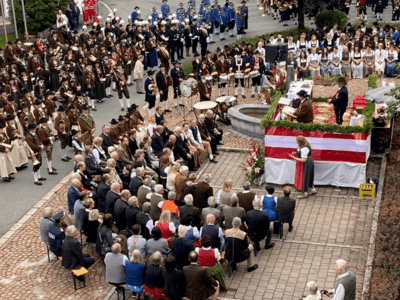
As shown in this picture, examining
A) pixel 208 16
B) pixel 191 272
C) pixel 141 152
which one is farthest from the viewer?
pixel 208 16

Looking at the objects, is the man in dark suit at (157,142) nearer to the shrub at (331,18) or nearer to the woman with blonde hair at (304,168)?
the woman with blonde hair at (304,168)

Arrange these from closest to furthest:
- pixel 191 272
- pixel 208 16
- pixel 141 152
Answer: pixel 191 272 < pixel 141 152 < pixel 208 16

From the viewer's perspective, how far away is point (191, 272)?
523 inches

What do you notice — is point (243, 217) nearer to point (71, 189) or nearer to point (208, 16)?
point (71, 189)

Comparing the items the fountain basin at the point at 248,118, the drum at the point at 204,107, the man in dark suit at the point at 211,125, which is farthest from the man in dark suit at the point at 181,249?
the drum at the point at 204,107

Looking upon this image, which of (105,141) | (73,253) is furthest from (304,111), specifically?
(73,253)

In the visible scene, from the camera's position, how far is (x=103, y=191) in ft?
55.2

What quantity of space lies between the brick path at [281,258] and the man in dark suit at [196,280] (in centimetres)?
137

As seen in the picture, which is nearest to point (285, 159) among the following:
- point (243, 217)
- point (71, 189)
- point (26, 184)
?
point (243, 217)

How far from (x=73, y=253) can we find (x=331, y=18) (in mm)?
25039

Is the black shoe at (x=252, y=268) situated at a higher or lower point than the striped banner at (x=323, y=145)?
lower

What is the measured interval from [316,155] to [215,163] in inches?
135

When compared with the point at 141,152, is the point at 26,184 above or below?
below

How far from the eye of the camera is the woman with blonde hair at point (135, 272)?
13727mm
